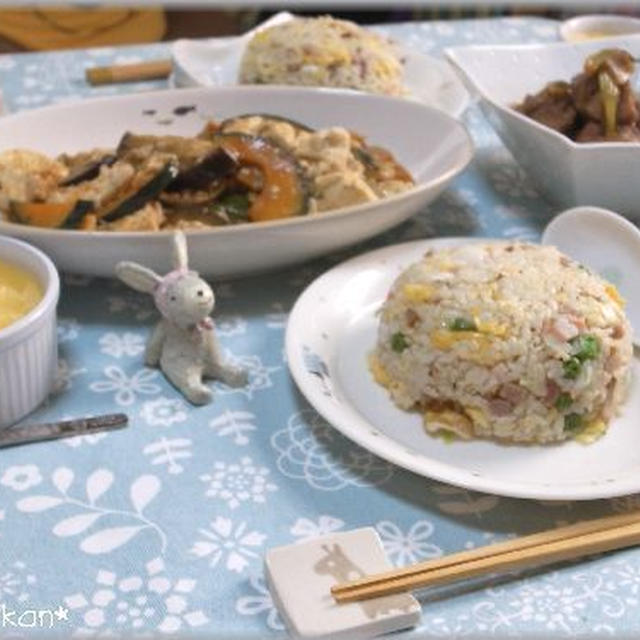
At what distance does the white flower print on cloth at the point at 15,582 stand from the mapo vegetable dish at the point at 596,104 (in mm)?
1014

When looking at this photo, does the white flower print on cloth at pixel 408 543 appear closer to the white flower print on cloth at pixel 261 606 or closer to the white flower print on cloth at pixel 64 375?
the white flower print on cloth at pixel 261 606

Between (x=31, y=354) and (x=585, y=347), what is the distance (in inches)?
22.3

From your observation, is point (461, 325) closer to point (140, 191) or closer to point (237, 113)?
point (140, 191)

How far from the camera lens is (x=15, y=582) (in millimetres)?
920

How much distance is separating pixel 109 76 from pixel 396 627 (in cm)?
142

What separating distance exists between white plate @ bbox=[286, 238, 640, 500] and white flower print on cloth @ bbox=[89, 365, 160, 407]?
164mm

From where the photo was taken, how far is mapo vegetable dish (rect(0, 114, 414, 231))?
1368 mm

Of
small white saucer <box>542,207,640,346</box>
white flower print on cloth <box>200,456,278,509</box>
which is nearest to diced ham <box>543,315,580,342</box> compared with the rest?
small white saucer <box>542,207,640,346</box>

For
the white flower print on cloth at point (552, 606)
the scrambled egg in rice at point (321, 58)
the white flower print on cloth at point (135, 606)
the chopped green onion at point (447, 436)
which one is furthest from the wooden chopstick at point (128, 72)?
the white flower print on cloth at point (552, 606)

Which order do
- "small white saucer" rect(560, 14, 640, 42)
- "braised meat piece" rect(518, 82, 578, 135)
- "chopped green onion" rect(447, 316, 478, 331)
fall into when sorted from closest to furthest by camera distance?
"chopped green onion" rect(447, 316, 478, 331)
"braised meat piece" rect(518, 82, 578, 135)
"small white saucer" rect(560, 14, 640, 42)

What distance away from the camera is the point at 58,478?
1050 mm

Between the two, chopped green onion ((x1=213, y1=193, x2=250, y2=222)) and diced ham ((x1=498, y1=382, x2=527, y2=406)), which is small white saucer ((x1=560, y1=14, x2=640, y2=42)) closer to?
chopped green onion ((x1=213, y1=193, x2=250, y2=222))

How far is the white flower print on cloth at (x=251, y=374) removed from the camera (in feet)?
3.96

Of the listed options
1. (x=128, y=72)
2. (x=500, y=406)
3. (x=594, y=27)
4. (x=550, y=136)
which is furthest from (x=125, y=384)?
(x=594, y=27)
